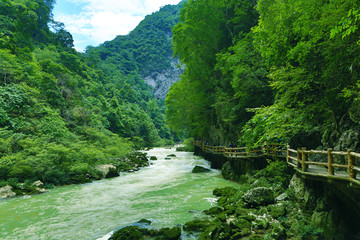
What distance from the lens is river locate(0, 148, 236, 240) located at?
282 inches

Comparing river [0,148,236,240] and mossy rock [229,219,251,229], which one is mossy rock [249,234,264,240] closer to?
mossy rock [229,219,251,229]

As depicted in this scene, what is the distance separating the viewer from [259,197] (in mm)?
8258

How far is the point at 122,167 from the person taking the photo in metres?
21.0

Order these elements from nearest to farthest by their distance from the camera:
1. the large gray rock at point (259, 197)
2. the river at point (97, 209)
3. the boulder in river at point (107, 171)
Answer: the river at point (97, 209) < the large gray rock at point (259, 197) < the boulder in river at point (107, 171)

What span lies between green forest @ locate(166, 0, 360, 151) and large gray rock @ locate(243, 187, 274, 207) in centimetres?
222

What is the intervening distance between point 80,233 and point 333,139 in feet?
34.2

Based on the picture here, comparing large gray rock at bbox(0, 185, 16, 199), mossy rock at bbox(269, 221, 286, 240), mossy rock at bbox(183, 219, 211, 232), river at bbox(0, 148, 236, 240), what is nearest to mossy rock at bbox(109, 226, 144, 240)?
river at bbox(0, 148, 236, 240)

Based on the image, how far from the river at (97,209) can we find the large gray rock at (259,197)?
1895 millimetres

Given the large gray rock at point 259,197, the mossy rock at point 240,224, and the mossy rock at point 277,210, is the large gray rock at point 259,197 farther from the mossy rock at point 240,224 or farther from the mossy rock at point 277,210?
the mossy rock at point 240,224

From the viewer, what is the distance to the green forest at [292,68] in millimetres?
6922

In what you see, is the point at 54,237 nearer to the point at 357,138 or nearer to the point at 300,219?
the point at 300,219

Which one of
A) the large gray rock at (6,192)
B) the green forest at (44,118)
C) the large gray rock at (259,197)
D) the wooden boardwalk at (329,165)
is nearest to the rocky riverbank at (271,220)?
the large gray rock at (259,197)

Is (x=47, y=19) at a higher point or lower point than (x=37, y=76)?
higher

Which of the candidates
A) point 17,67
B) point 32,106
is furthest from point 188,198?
point 17,67
